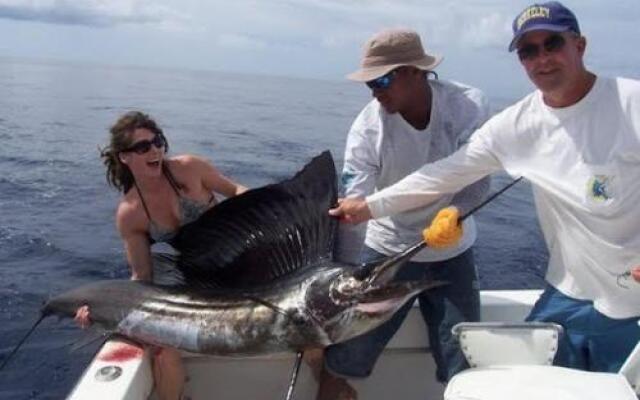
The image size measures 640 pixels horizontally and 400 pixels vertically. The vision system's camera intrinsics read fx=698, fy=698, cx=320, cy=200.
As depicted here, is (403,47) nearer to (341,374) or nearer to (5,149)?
(341,374)

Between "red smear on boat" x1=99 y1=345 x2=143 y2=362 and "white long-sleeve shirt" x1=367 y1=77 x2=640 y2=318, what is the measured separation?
1.26 meters

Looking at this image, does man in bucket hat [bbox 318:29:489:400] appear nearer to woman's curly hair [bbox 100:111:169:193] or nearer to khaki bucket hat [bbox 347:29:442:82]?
khaki bucket hat [bbox 347:29:442:82]

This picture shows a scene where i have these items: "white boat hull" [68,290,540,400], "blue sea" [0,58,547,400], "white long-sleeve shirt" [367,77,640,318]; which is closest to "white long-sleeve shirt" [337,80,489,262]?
"white long-sleeve shirt" [367,77,640,318]

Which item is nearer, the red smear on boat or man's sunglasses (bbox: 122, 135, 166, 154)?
the red smear on boat

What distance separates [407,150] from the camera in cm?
239

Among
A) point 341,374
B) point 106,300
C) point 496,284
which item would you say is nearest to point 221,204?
point 106,300

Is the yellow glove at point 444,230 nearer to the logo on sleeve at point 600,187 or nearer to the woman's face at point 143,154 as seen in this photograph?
the logo on sleeve at point 600,187

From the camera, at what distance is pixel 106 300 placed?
8.02ft

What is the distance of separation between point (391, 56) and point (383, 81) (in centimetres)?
9

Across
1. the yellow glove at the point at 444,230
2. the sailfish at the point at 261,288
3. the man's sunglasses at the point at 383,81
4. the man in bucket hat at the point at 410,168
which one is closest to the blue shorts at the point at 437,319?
the man in bucket hat at the point at 410,168

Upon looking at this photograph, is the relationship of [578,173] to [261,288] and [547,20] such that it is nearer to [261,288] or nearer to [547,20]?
[547,20]

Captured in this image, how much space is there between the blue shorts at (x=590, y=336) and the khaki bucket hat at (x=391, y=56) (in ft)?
2.78

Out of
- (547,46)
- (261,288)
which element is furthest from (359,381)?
(547,46)

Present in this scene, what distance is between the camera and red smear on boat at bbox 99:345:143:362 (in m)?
2.28
